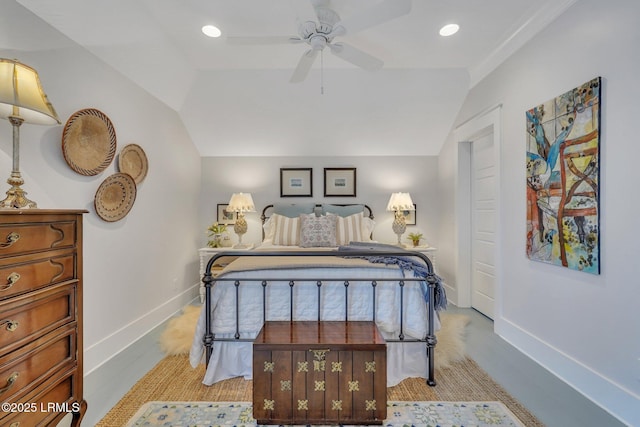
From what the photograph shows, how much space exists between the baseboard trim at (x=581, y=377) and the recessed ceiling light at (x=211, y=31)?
3731 millimetres

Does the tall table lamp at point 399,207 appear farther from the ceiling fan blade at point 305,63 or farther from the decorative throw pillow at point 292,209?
the ceiling fan blade at point 305,63

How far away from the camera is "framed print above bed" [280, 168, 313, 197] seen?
441cm

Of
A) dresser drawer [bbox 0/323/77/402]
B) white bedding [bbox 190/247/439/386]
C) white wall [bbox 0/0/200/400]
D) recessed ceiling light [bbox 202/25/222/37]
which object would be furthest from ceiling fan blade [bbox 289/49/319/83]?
dresser drawer [bbox 0/323/77/402]

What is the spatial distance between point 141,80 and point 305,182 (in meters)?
2.32

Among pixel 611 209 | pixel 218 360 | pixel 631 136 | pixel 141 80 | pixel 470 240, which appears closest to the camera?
pixel 631 136

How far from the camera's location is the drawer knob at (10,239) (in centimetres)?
112

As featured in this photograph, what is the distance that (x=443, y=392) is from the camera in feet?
6.44

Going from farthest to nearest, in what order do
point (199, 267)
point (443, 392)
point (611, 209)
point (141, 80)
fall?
point (199, 267), point (141, 80), point (443, 392), point (611, 209)

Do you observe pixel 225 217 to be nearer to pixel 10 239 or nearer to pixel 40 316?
pixel 40 316

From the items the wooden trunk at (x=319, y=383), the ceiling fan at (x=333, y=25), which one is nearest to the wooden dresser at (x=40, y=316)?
the wooden trunk at (x=319, y=383)

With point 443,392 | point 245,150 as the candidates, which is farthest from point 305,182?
point 443,392

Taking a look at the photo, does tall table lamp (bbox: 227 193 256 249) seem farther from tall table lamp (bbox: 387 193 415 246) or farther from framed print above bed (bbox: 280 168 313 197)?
tall table lamp (bbox: 387 193 415 246)

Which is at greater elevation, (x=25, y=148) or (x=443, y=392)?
(x=25, y=148)

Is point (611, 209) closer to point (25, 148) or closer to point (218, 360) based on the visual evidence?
point (218, 360)
